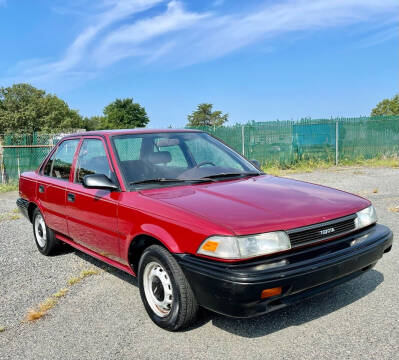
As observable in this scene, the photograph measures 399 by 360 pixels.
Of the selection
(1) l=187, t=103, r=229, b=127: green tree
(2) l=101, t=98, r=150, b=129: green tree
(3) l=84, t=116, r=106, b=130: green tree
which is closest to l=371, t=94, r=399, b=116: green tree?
(1) l=187, t=103, r=229, b=127: green tree

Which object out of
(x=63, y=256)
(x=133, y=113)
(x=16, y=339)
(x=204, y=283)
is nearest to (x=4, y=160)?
(x=63, y=256)

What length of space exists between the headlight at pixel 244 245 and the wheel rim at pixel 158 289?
536 mm

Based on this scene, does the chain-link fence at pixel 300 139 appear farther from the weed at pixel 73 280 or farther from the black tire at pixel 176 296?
the black tire at pixel 176 296

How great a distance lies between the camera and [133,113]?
95125 millimetres

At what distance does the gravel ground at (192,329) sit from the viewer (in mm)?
2840

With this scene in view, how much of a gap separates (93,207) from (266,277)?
2019 mm

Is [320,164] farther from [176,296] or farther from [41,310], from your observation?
[176,296]

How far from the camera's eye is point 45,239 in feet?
17.7

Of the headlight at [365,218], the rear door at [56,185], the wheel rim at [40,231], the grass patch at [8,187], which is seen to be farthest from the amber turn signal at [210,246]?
the grass patch at [8,187]

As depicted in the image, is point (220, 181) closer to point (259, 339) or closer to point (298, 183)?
point (298, 183)

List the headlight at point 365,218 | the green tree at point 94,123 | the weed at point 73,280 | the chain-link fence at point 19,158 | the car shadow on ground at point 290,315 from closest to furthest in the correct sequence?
the car shadow on ground at point 290,315
the headlight at point 365,218
the weed at point 73,280
the chain-link fence at point 19,158
the green tree at point 94,123

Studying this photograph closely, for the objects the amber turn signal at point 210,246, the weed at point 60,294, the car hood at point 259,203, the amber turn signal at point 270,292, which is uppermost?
the car hood at point 259,203

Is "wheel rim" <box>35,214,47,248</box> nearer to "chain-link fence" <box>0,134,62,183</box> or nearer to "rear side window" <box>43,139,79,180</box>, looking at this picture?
"rear side window" <box>43,139,79,180</box>

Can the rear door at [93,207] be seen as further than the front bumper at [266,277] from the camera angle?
Yes
